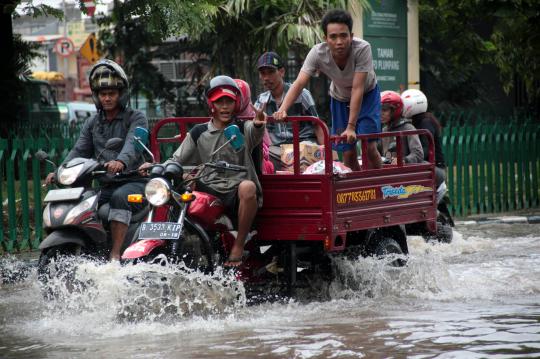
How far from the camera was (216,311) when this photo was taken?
7312mm

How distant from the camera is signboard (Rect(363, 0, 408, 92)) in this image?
52.8 ft

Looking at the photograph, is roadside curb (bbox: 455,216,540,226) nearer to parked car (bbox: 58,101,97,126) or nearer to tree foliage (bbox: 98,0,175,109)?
tree foliage (bbox: 98,0,175,109)

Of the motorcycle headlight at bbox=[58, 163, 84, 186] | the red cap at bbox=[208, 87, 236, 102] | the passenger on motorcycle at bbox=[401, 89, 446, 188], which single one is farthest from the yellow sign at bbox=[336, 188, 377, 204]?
the passenger on motorcycle at bbox=[401, 89, 446, 188]

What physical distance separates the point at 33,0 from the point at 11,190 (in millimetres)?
2055

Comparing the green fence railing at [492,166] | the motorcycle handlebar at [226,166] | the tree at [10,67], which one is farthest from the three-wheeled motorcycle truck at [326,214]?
the tree at [10,67]

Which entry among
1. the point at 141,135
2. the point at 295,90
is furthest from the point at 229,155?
the point at 295,90

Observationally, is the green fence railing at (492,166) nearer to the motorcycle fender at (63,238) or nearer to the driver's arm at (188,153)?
the driver's arm at (188,153)

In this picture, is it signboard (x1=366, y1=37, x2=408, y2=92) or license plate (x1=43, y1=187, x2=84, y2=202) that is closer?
license plate (x1=43, y1=187, x2=84, y2=202)

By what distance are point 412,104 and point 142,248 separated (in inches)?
195

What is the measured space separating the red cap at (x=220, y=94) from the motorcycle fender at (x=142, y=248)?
1.21m

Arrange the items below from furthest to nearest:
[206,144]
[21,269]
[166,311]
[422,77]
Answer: [422,77], [21,269], [206,144], [166,311]

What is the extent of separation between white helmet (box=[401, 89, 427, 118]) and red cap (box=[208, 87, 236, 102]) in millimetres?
3809

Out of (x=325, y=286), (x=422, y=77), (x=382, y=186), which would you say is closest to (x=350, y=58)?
(x=382, y=186)

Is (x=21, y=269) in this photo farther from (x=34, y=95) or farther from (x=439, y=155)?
(x=34, y=95)
